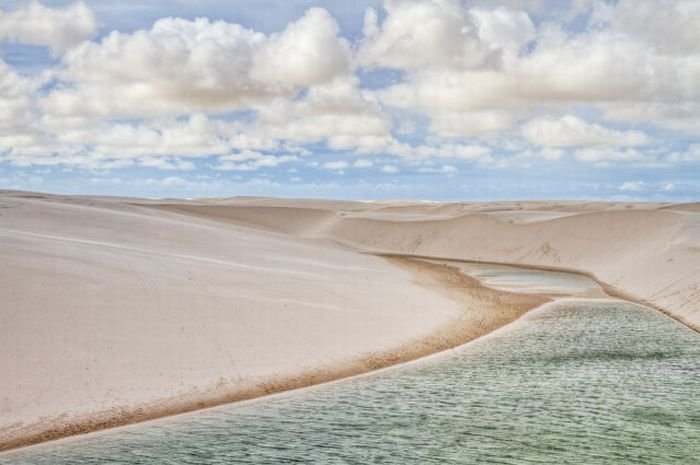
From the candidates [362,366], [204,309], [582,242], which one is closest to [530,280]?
[582,242]

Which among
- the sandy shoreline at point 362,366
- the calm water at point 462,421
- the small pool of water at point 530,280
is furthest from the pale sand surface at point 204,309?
the small pool of water at point 530,280

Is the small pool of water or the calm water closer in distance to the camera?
the calm water

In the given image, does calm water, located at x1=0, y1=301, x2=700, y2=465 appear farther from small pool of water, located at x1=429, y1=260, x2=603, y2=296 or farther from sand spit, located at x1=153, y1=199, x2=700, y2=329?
small pool of water, located at x1=429, y1=260, x2=603, y2=296

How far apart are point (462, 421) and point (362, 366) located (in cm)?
697

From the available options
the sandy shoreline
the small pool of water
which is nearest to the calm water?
the sandy shoreline

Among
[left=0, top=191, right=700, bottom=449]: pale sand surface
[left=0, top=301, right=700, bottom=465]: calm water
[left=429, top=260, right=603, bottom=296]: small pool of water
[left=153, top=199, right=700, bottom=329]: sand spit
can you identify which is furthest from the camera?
[left=429, top=260, right=603, bottom=296]: small pool of water

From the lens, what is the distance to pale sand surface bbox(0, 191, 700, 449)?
60.0ft

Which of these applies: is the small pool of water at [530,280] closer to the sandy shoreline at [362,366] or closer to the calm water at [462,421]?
the sandy shoreline at [362,366]

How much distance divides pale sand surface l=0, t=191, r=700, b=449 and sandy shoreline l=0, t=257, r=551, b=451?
6 cm

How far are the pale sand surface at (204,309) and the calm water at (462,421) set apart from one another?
1.60 m

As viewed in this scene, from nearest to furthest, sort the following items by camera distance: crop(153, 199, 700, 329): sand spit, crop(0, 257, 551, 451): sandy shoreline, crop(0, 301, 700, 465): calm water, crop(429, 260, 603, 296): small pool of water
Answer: crop(0, 301, 700, 465): calm water → crop(0, 257, 551, 451): sandy shoreline → crop(153, 199, 700, 329): sand spit → crop(429, 260, 603, 296): small pool of water

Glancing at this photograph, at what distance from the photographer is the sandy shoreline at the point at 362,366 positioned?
633 inches

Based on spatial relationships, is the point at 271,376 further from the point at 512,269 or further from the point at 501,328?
the point at 512,269

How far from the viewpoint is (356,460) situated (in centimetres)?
1395
